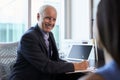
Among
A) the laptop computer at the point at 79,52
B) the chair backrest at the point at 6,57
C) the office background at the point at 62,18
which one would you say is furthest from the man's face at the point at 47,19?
the office background at the point at 62,18

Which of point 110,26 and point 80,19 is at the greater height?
point 80,19

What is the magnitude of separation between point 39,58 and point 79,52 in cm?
97

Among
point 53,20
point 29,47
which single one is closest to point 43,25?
point 53,20

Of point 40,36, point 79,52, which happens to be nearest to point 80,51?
point 79,52

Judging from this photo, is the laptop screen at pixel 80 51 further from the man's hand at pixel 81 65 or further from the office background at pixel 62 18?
the man's hand at pixel 81 65

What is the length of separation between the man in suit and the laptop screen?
0.61 m

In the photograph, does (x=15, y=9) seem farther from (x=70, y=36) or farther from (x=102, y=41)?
(x=102, y=41)

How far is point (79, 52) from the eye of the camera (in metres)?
2.98

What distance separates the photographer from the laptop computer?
2894 millimetres

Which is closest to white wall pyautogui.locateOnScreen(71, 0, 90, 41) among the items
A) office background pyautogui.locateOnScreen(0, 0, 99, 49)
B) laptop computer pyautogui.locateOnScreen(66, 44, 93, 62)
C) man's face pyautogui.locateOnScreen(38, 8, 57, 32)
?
office background pyautogui.locateOnScreen(0, 0, 99, 49)

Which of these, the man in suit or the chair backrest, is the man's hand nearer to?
the man in suit

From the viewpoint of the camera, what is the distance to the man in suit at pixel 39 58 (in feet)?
6.98

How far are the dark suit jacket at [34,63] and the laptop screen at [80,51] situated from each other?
733mm

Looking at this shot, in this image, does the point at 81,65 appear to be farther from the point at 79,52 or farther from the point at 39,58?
the point at 79,52
